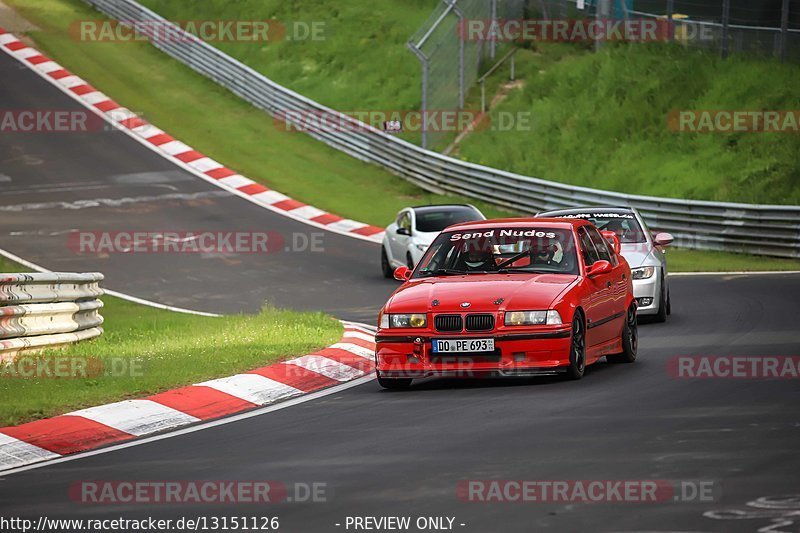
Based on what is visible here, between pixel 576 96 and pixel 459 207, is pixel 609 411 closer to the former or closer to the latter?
pixel 459 207

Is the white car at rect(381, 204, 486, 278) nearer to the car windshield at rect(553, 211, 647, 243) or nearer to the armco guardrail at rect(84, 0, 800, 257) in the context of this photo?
the armco guardrail at rect(84, 0, 800, 257)

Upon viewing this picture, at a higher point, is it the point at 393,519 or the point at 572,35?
the point at 572,35

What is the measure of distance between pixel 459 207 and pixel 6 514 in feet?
63.0

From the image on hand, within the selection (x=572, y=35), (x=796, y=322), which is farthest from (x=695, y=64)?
(x=796, y=322)

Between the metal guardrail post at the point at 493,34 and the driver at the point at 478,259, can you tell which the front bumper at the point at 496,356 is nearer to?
the driver at the point at 478,259

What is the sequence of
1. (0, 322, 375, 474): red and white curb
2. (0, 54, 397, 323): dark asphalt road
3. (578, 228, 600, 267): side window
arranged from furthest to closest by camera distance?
(0, 54, 397, 323): dark asphalt road → (578, 228, 600, 267): side window → (0, 322, 375, 474): red and white curb

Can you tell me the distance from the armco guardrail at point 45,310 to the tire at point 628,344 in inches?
218

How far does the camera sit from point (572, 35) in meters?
40.5

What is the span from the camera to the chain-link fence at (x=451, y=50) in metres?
35.7

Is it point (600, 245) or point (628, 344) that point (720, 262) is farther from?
point (628, 344)

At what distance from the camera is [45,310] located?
14.4 metres

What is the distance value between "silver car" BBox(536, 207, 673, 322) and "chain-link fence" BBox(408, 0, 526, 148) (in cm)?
1641

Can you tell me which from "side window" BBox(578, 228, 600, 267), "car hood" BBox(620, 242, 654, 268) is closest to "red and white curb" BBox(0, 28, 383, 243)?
"car hood" BBox(620, 242, 654, 268)

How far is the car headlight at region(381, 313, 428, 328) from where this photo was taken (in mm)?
11992
